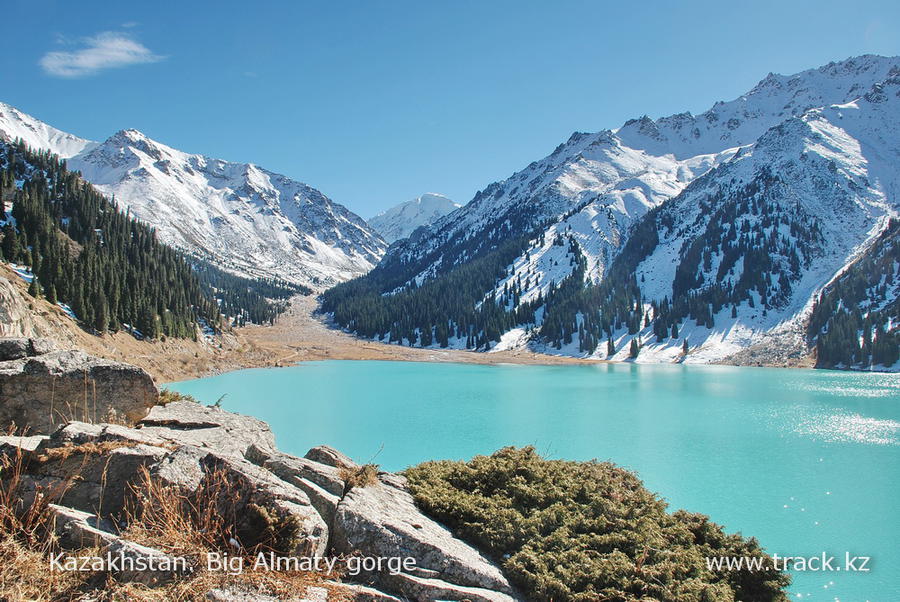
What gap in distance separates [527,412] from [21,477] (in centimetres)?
3926

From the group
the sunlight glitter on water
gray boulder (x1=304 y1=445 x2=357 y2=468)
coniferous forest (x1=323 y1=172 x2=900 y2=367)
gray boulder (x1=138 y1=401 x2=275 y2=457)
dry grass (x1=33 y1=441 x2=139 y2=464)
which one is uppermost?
coniferous forest (x1=323 y1=172 x2=900 y2=367)

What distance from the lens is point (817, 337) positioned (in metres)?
103

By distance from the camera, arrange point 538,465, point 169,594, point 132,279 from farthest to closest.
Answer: point 132,279 → point 538,465 → point 169,594

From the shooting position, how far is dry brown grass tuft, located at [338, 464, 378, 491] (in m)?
7.98

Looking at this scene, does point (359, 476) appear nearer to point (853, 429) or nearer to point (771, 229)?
point (853, 429)

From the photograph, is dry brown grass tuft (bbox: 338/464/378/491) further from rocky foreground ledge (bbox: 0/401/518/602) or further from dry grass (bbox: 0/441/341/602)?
dry grass (bbox: 0/441/341/602)

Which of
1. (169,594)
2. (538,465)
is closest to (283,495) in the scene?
(169,594)

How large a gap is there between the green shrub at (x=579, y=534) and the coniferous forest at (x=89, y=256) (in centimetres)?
5760

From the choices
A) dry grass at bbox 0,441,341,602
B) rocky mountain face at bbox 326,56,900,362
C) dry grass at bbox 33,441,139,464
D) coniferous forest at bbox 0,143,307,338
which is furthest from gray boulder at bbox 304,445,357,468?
rocky mountain face at bbox 326,56,900,362

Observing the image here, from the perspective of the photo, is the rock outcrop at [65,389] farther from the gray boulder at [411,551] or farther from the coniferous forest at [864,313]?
the coniferous forest at [864,313]

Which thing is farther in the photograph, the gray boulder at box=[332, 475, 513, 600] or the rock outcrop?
the rock outcrop

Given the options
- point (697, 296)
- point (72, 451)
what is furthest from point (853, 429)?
point (697, 296)

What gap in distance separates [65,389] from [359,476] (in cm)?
727

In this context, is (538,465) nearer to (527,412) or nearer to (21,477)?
(21,477)
